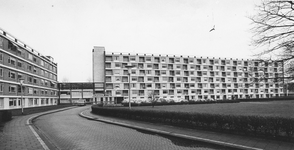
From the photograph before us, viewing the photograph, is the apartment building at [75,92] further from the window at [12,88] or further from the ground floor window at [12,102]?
the window at [12,88]

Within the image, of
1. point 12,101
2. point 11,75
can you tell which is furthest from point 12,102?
point 11,75

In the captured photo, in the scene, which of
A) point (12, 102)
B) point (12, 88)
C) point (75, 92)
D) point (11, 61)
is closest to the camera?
point (12, 102)

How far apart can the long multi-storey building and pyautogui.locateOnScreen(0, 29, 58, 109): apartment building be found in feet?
59.3

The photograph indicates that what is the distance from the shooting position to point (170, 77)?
79.8 meters

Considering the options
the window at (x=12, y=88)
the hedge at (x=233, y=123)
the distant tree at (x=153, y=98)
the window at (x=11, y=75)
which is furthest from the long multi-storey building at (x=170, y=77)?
the hedge at (x=233, y=123)

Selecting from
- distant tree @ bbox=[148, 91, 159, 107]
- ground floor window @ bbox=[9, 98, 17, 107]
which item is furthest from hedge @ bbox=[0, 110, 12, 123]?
distant tree @ bbox=[148, 91, 159, 107]

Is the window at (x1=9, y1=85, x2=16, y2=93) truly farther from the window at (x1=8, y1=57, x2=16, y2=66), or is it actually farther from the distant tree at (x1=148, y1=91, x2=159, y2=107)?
the distant tree at (x1=148, y1=91, x2=159, y2=107)

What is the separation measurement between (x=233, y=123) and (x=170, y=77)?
6955 cm

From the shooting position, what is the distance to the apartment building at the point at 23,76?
38312mm

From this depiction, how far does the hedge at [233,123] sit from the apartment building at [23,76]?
72.1 ft

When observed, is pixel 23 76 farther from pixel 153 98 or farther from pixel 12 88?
pixel 153 98

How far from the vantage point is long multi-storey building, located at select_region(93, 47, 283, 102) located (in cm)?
7269

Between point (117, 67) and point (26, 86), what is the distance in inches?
1192

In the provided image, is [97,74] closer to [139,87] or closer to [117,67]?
[117,67]
